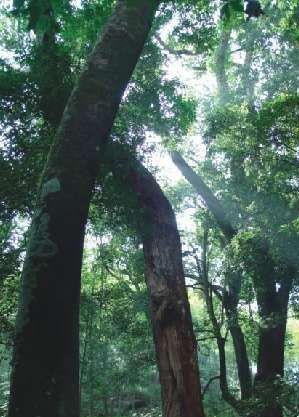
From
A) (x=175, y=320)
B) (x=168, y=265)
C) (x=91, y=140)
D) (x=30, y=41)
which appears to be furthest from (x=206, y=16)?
(x=91, y=140)

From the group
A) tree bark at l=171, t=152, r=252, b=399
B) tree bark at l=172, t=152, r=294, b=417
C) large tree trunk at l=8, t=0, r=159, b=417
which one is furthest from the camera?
tree bark at l=171, t=152, r=252, b=399

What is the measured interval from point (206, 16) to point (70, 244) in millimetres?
8542

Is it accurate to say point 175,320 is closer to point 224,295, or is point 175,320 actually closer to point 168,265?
point 168,265

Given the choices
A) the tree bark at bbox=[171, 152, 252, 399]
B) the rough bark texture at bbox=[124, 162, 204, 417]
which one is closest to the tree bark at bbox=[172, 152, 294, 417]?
the tree bark at bbox=[171, 152, 252, 399]

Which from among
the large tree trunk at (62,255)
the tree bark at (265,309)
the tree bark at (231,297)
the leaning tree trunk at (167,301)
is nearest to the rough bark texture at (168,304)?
the leaning tree trunk at (167,301)

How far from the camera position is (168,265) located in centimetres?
561

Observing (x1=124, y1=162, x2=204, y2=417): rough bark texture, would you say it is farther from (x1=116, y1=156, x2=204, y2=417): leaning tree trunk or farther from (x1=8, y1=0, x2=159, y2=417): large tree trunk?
(x1=8, y1=0, x2=159, y2=417): large tree trunk

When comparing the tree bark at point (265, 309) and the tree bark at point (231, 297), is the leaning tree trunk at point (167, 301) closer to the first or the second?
the tree bark at point (265, 309)

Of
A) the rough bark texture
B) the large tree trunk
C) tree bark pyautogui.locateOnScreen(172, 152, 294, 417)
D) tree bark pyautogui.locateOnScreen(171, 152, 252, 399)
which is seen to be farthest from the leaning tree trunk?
tree bark pyautogui.locateOnScreen(171, 152, 252, 399)

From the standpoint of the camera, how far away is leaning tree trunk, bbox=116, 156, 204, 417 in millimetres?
5020

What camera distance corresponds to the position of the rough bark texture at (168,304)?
5.02 metres

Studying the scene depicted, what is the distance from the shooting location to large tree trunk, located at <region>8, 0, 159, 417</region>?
2.26 meters

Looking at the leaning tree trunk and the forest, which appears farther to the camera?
the leaning tree trunk

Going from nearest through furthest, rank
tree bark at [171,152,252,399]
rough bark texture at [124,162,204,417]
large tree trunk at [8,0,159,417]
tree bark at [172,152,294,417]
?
large tree trunk at [8,0,159,417] → rough bark texture at [124,162,204,417] → tree bark at [172,152,294,417] → tree bark at [171,152,252,399]
